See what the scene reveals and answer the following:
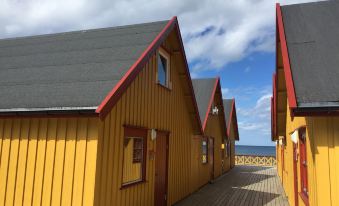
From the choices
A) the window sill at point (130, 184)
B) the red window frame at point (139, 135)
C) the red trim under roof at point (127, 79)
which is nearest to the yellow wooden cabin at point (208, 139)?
the red window frame at point (139, 135)

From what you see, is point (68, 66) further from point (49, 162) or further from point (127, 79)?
point (49, 162)

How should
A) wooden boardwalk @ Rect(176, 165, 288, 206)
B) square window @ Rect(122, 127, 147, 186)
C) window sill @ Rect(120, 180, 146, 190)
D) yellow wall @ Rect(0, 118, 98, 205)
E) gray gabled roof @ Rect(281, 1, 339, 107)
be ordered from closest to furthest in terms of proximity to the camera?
gray gabled roof @ Rect(281, 1, 339, 107) < yellow wall @ Rect(0, 118, 98, 205) < window sill @ Rect(120, 180, 146, 190) < square window @ Rect(122, 127, 147, 186) < wooden boardwalk @ Rect(176, 165, 288, 206)

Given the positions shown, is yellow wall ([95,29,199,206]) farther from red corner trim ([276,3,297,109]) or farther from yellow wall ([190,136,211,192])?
red corner trim ([276,3,297,109])

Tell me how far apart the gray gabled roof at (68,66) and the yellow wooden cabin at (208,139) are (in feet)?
20.6

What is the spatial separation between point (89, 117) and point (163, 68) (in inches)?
183

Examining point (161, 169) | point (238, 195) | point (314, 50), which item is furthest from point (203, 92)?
point (314, 50)

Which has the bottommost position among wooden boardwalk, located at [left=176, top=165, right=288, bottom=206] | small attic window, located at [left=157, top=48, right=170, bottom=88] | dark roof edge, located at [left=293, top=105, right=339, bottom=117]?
wooden boardwalk, located at [left=176, top=165, right=288, bottom=206]

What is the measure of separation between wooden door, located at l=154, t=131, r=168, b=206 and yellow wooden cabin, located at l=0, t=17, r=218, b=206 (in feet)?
0.10

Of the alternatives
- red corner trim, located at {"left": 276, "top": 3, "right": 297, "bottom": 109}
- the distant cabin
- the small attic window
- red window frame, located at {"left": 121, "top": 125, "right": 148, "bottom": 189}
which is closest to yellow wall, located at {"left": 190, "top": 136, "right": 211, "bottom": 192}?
the small attic window

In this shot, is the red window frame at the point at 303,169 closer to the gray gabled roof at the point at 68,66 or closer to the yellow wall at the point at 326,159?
the yellow wall at the point at 326,159

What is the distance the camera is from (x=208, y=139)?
17297mm

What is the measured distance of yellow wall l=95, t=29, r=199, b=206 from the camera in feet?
21.5

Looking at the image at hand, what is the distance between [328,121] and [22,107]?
5.67 metres

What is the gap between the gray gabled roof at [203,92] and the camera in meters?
16.9
